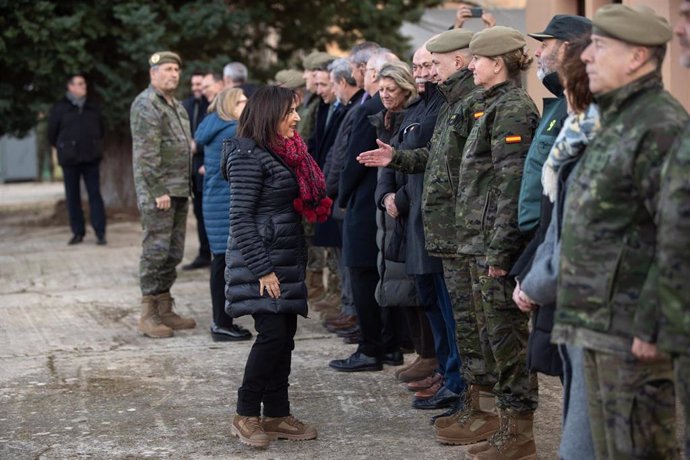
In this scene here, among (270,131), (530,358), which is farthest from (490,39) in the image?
(530,358)

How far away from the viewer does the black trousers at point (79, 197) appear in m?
14.1

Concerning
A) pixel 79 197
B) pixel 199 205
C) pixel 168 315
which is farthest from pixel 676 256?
pixel 79 197

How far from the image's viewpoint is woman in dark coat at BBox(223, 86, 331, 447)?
5941mm

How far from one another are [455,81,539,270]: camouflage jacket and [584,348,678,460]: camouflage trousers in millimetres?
1424

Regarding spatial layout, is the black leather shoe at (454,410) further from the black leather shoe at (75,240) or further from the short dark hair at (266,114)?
the black leather shoe at (75,240)

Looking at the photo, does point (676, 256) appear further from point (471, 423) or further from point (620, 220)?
point (471, 423)

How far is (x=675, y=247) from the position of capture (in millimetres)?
3484

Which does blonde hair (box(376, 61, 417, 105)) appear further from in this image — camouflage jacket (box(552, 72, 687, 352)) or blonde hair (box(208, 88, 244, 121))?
camouflage jacket (box(552, 72, 687, 352))

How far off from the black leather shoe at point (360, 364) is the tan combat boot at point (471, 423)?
4.92 ft

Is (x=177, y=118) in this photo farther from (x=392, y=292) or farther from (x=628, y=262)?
(x=628, y=262)

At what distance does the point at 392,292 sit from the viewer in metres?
7.11

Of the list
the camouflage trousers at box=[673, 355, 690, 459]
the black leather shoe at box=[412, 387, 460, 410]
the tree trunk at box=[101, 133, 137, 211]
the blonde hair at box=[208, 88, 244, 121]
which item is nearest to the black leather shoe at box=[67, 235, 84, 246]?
the tree trunk at box=[101, 133, 137, 211]

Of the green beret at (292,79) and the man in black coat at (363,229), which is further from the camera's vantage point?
the green beret at (292,79)


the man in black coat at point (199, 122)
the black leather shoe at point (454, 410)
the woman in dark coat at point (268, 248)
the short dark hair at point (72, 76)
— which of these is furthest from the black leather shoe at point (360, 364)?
the short dark hair at point (72, 76)
